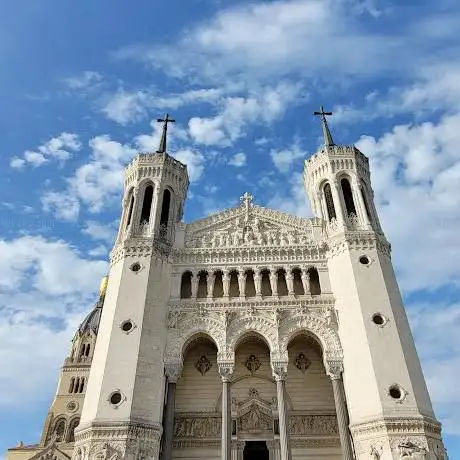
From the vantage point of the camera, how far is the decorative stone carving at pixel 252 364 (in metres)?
21.8

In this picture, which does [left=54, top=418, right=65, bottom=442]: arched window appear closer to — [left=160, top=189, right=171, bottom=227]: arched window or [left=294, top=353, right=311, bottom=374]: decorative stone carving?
[left=160, top=189, right=171, bottom=227]: arched window

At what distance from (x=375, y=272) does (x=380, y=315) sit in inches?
91.6

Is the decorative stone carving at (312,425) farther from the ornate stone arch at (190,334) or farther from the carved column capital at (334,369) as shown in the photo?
the ornate stone arch at (190,334)

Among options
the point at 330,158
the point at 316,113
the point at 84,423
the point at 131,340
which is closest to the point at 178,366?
the point at 131,340

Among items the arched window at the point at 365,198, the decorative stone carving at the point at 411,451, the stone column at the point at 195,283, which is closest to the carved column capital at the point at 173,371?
the stone column at the point at 195,283

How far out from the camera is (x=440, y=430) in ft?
58.3

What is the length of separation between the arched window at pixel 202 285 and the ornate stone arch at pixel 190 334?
1.69 meters

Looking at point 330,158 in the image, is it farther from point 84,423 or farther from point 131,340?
point 84,423

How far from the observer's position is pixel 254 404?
68.4 feet

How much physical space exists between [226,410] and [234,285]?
6.27 m

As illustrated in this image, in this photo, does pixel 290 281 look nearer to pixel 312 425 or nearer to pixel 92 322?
pixel 312 425

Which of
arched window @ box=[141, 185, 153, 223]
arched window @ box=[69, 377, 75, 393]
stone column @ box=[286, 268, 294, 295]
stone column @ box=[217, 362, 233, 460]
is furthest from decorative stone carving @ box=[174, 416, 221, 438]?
arched window @ box=[69, 377, 75, 393]

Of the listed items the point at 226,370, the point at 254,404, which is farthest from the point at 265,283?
the point at 254,404

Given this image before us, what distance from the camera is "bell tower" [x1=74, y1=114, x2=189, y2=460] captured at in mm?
17609
